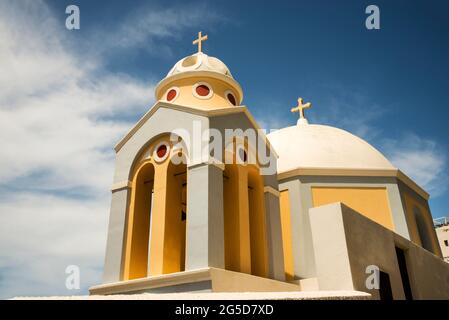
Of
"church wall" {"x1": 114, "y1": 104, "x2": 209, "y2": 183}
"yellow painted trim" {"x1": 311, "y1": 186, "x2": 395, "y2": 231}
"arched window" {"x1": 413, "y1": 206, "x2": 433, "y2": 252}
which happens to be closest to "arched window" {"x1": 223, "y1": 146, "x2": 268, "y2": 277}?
"church wall" {"x1": 114, "y1": 104, "x2": 209, "y2": 183}

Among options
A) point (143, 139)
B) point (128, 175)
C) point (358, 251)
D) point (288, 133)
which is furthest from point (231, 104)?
point (358, 251)

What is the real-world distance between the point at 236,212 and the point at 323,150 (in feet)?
17.8

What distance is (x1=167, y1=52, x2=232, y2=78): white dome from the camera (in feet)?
34.7

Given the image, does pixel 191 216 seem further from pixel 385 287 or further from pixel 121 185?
pixel 385 287

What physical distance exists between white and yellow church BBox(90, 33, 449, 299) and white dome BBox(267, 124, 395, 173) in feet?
0.21

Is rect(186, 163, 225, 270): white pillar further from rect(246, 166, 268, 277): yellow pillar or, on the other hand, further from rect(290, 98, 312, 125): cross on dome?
rect(290, 98, 312, 125): cross on dome

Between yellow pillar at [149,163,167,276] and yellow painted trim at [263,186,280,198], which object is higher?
yellow painted trim at [263,186,280,198]

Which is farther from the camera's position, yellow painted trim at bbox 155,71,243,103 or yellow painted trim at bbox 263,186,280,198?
yellow painted trim at bbox 155,71,243,103

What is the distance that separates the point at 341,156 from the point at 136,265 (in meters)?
7.52

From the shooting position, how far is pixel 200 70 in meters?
10.4

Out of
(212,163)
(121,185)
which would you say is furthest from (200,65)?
(121,185)

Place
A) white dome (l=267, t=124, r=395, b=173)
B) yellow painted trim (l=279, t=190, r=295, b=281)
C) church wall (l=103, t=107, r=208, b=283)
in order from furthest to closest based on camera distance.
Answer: white dome (l=267, t=124, r=395, b=173), yellow painted trim (l=279, t=190, r=295, b=281), church wall (l=103, t=107, r=208, b=283)
